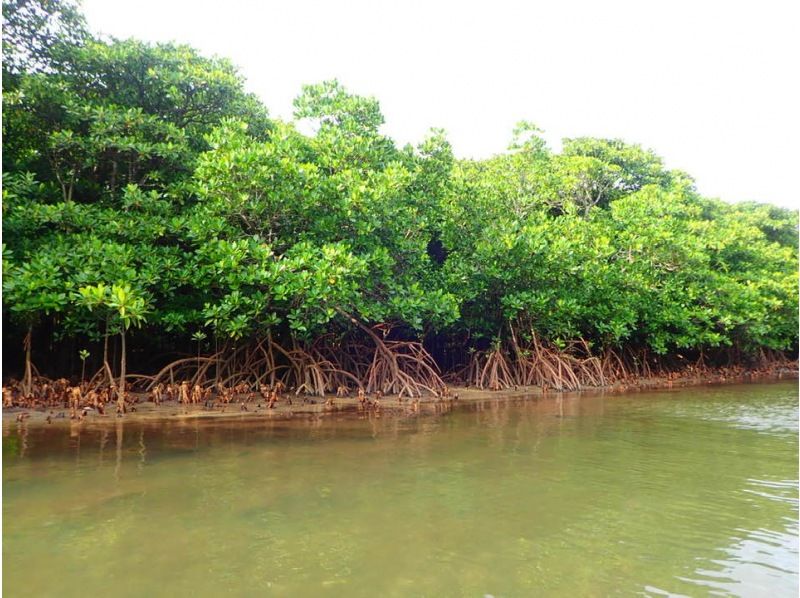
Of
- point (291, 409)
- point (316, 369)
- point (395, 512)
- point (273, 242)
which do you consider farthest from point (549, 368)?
point (395, 512)

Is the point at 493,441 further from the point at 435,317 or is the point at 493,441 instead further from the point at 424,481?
the point at 435,317

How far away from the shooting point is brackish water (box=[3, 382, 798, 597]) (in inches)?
106

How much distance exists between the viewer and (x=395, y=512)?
Answer: 3.63 metres

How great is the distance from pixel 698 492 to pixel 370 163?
22.9 ft

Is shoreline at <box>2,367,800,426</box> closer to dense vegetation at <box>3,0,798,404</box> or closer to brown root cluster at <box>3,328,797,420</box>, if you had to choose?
brown root cluster at <box>3,328,797,420</box>

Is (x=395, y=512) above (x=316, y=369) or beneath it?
beneath

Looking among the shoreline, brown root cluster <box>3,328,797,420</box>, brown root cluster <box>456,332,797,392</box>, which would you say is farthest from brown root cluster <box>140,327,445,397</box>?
brown root cluster <box>456,332,797,392</box>

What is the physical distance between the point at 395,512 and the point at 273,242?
577 cm

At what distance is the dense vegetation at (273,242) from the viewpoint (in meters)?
7.86

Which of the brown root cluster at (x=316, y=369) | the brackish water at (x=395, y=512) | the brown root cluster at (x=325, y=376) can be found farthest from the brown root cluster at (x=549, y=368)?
the brackish water at (x=395, y=512)

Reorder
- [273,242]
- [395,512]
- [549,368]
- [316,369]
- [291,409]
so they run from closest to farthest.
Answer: [395,512] < [291,409] < [273,242] < [316,369] < [549,368]

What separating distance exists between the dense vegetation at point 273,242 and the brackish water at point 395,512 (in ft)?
7.42

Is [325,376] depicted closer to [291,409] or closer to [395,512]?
[291,409]

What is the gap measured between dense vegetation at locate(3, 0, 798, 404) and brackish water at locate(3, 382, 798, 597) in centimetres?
226
